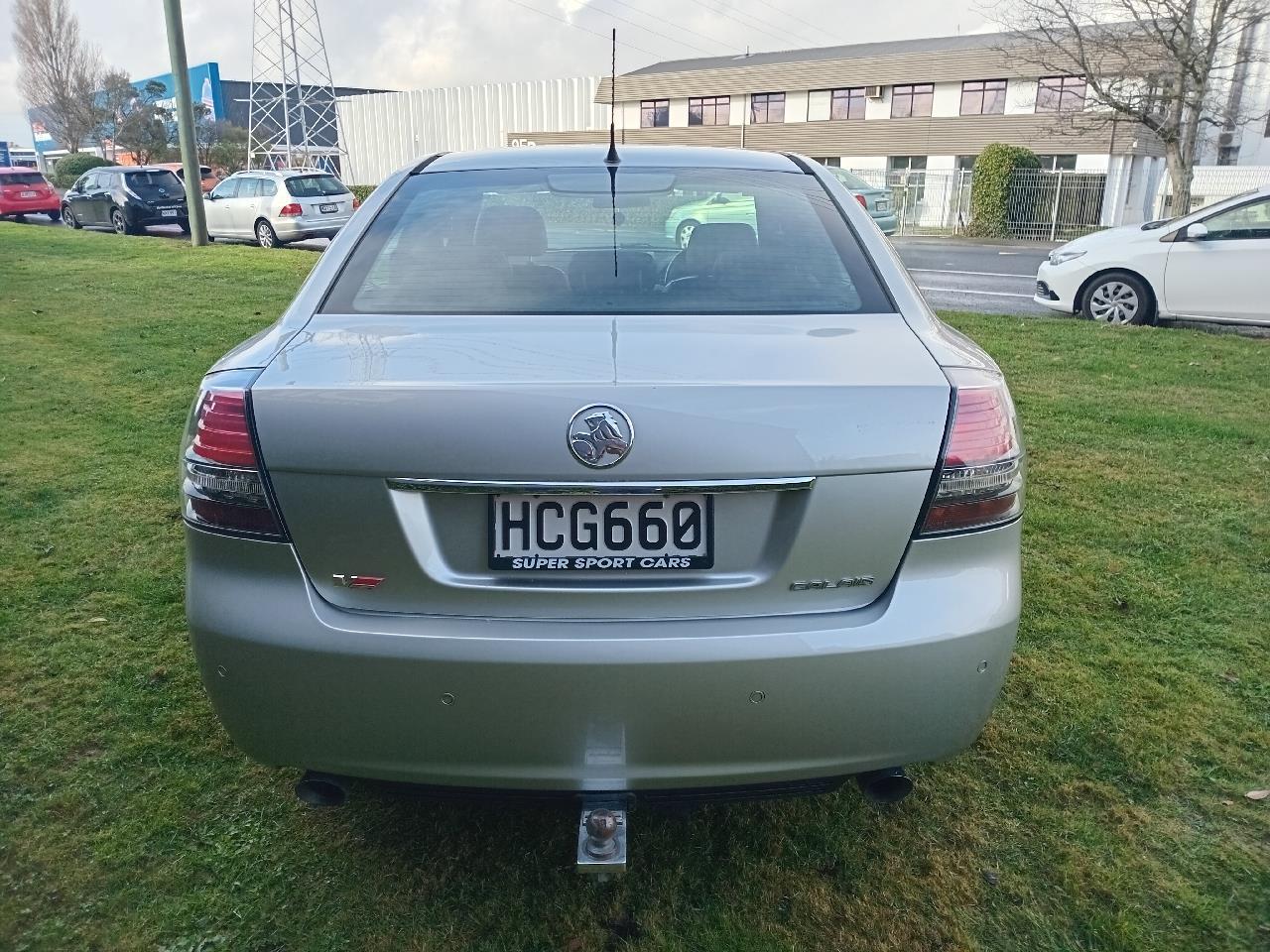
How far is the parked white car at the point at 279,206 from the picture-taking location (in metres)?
18.2

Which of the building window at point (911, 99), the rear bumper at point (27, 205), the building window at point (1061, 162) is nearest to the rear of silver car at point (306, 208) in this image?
the rear bumper at point (27, 205)

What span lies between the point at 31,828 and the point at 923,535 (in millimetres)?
2227

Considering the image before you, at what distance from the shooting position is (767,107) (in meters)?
47.2

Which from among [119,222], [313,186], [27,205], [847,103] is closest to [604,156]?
[313,186]

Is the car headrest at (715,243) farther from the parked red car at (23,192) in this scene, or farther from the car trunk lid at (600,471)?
the parked red car at (23,192)

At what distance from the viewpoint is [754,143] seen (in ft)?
156

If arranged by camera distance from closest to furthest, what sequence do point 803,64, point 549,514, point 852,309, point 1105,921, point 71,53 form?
1. point 549,514
2. point 1105,921
3. point 852,309
4. point 803,64
5. point 71,53

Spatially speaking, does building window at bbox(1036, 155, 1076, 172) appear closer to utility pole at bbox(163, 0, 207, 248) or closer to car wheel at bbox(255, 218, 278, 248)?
car wheel at bbox(255, 218, 278, 248)

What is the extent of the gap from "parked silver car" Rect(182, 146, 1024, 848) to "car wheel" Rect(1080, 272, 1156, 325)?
27.5 feet

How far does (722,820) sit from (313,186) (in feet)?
60.2

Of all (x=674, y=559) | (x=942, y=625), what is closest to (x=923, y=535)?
(x=942, y=625)

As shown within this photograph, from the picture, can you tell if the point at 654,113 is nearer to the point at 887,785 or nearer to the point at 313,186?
the point at 313,186

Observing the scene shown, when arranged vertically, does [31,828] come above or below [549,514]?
below

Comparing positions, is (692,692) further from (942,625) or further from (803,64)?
(803,64)
